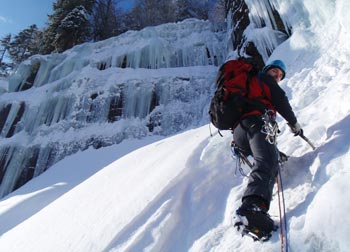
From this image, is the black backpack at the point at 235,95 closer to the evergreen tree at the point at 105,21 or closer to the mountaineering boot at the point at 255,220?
the mountaineering boot at the point at 255,220

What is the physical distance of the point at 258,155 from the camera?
99.3 inches

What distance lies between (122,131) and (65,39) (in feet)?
29.4

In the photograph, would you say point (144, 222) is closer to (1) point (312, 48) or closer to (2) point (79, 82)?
(1) point (312, 48)

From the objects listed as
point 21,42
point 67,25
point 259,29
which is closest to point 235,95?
point 259,29

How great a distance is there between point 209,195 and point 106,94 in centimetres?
1031

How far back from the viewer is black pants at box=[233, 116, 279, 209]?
7.61ft

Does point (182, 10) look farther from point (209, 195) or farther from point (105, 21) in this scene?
point (209, 195)

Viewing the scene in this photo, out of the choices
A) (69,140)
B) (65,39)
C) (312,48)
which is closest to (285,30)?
(312,48)

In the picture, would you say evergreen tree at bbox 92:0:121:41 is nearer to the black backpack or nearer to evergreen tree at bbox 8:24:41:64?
evergreen tree at bbox 8:24:41:64

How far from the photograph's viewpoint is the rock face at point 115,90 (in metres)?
11.9

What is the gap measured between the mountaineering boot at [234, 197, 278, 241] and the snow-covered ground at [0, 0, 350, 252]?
66 mm

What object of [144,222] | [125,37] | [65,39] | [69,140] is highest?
[65,39]

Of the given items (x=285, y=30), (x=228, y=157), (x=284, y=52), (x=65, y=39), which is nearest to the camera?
(x=228, y=157)

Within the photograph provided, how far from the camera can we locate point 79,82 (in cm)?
1346
